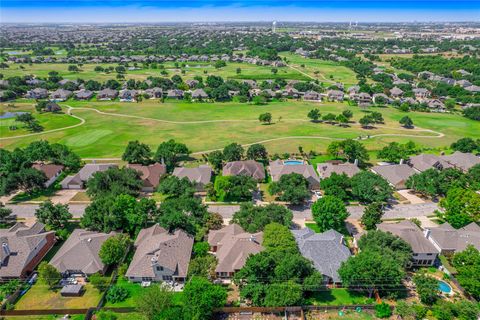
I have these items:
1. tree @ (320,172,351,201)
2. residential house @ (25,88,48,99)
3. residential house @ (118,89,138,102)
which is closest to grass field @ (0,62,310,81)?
residential house @ (25,88,48,99)

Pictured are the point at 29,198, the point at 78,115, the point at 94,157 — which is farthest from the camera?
the point at 78,115

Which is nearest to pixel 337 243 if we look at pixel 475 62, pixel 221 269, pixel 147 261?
pixel 221 269

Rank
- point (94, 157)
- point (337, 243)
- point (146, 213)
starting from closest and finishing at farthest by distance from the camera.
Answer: point (337, 243) → point (146, 213) → point (94, 157)

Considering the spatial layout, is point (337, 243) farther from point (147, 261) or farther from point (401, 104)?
point (401, 104)

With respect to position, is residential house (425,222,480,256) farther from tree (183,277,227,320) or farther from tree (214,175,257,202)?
tree (183,277,227,320)

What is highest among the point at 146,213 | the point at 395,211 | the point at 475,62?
the point at 475,62

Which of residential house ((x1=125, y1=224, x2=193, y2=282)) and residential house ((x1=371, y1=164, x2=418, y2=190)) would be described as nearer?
residential house ((x1=125, y1=224, x2=193, y2=282))

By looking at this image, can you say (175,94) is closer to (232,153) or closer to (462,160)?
(232,153)

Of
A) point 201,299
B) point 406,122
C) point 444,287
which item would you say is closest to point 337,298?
point 444,287
